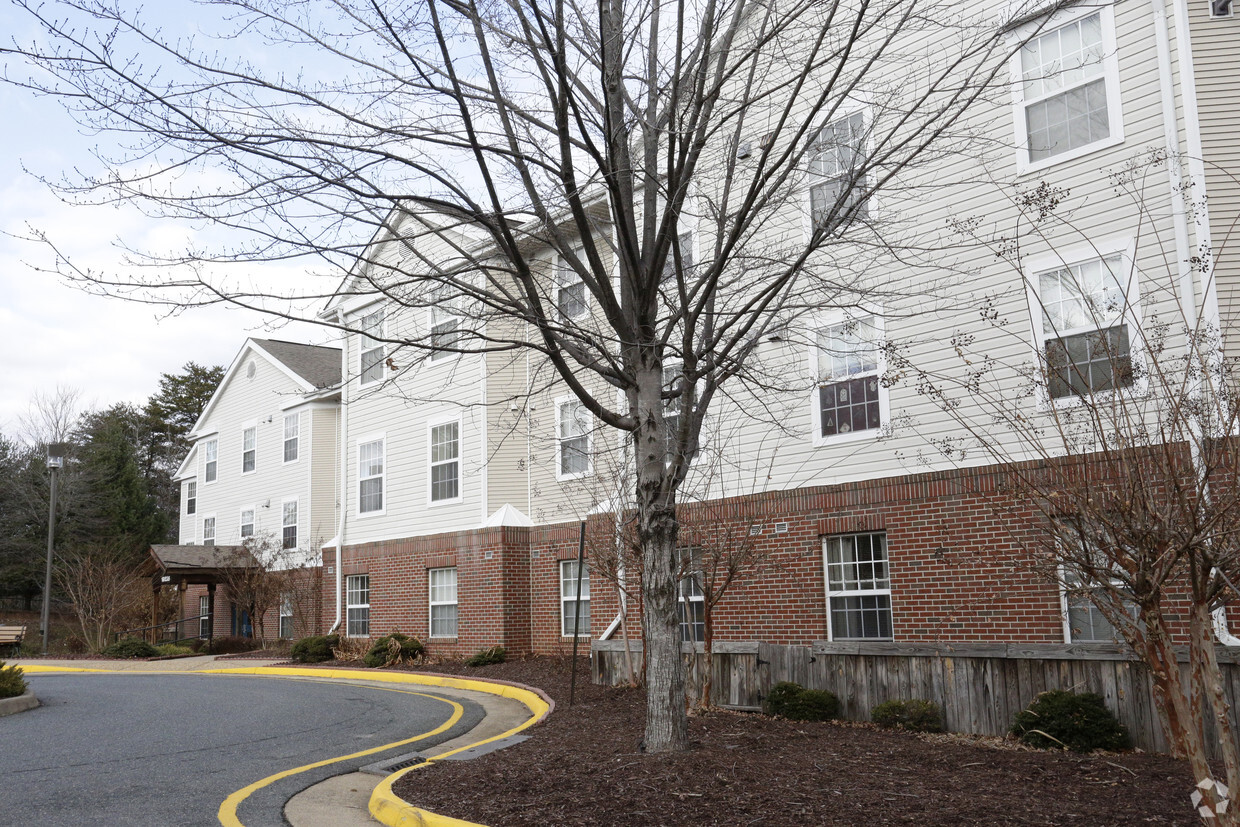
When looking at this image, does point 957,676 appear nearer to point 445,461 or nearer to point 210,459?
point 445,461

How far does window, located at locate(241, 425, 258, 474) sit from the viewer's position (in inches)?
1162

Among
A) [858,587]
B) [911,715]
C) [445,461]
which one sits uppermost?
[445,461]

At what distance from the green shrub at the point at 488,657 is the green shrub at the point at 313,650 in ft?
16.5

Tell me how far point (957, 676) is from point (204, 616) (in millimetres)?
27358

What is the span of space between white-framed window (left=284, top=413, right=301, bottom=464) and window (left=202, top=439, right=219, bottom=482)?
17.5 ft

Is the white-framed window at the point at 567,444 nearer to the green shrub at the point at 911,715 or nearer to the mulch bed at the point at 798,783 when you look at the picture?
the green shrub at the point at 911,715

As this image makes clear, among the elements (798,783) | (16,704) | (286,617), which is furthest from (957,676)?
(286,617)

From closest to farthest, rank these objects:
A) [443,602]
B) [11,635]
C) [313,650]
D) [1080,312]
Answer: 1. [1080,312]
2. [443,602]
3. [313,650]
4. [11,635]


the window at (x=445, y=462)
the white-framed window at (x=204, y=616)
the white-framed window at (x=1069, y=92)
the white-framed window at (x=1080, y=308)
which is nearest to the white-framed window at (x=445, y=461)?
the window at (x=445, y=462)

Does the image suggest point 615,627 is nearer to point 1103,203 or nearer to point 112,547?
point 1103,203

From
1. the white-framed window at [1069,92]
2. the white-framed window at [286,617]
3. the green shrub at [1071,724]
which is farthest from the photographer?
the white-framed window at [286,617]

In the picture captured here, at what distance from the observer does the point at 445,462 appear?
20.8 meters

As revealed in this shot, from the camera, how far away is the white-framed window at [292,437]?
27.1 m

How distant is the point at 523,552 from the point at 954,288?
10076 mm
